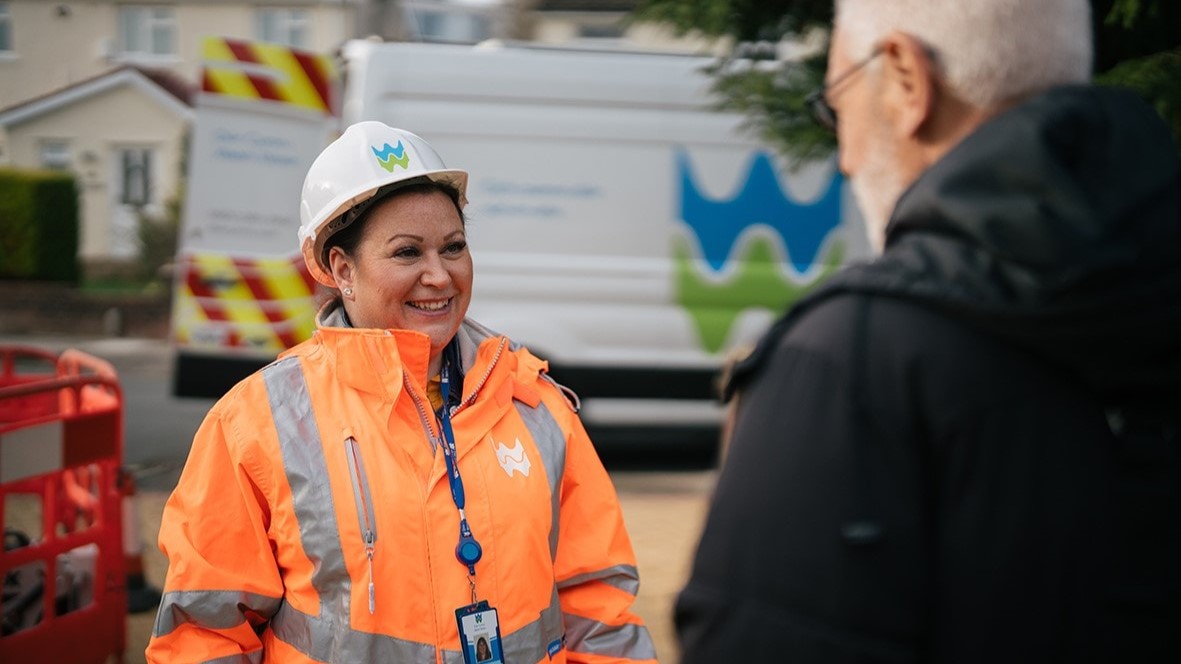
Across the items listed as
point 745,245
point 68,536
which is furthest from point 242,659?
point 745,245

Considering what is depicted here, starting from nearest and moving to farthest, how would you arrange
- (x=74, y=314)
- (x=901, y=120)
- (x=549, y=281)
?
(x=901, y=120) < (x=549, y=281) < (x=74, y=314)

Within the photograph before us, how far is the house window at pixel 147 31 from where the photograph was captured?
32500mm

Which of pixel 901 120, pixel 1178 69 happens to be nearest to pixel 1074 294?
pixel 901 120

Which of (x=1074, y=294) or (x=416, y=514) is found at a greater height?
(x=1074, y=294)

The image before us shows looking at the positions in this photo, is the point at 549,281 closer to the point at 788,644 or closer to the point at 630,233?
the point at 630,233

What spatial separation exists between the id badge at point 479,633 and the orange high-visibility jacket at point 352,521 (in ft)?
0.04

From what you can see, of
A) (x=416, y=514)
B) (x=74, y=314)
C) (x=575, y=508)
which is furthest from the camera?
(x=74, y=314)

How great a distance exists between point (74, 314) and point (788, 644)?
18.4m

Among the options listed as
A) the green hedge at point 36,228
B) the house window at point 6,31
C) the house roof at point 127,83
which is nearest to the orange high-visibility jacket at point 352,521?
the green hedge at point 36,228

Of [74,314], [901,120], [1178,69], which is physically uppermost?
[1178,69]

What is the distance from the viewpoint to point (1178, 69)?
394 cm

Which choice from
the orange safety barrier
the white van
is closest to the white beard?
the orange safety barrier

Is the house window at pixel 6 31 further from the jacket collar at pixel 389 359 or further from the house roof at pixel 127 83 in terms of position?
the jacket collar at pixel 389 359

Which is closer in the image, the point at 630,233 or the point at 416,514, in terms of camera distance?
the point at 416,514
